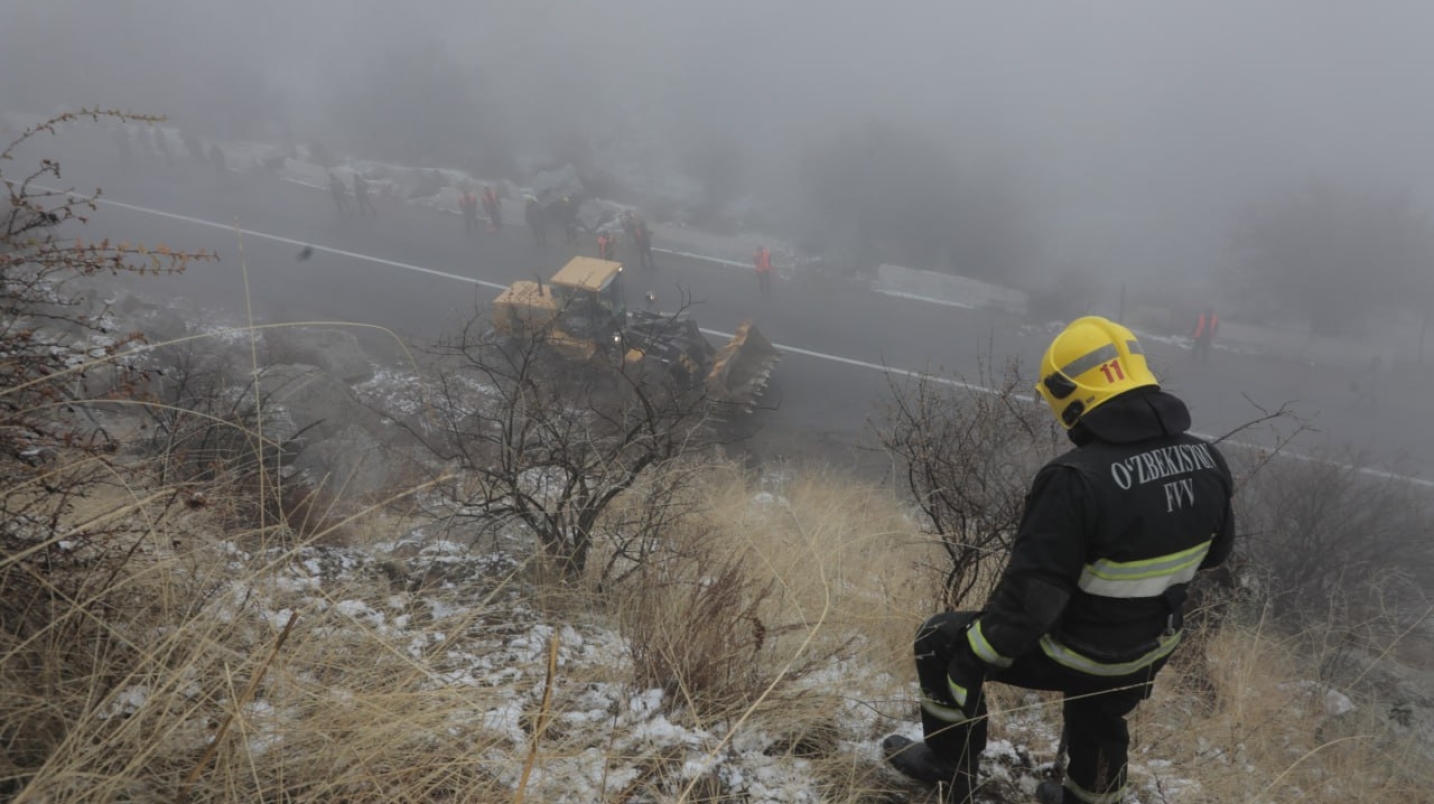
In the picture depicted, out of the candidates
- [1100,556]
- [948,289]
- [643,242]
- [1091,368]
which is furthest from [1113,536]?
[948,289]

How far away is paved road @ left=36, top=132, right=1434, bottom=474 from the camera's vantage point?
1397 centimetres

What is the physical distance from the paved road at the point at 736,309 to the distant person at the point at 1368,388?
0.20m

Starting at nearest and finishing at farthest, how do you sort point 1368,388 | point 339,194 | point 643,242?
point 1368,388
point 643,242
point 339,194

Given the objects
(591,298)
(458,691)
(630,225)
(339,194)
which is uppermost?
(458,691)

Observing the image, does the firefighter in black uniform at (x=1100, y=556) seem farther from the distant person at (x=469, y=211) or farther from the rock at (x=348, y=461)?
the distant person at (x=469, y=211)

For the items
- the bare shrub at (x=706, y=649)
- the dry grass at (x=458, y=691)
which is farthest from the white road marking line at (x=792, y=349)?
the bare shrub at (x=706, y=649)

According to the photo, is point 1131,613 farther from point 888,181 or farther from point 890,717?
point 888,181

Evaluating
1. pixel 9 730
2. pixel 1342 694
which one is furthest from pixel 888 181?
pixel 9 730

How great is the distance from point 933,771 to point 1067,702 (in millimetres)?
481

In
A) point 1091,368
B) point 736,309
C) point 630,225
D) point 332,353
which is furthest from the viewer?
point 630,225

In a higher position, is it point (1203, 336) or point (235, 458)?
point (235, 458)

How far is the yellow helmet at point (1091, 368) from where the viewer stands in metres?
2.09

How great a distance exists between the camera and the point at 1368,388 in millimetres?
15125

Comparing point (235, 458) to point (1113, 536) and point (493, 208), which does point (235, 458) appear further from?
A: point (493, 208)
